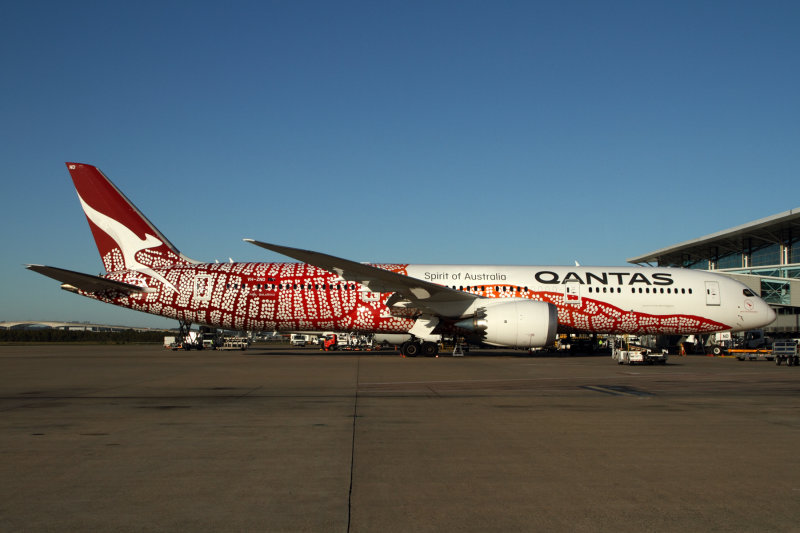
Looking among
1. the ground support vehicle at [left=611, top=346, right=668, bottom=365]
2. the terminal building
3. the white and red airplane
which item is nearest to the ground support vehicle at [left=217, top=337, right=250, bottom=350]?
the white and red airplane

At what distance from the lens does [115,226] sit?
26.2 metres

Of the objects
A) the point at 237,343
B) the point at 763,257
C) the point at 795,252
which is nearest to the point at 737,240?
the point at 763,257

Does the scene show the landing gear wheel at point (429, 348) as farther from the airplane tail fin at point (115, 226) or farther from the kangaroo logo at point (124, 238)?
the kangaroo logo at point (124, 238)

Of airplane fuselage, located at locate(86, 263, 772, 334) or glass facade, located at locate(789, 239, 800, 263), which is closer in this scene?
airplane fuselage, located at locate(86, 263, 772, 334)

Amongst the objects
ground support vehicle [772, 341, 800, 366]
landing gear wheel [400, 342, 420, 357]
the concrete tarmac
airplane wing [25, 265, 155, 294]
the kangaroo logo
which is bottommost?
the concrete tarmac

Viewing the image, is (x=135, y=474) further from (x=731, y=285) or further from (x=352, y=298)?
(x=731, y=285)

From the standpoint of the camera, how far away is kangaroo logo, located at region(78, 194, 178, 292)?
2608 centimetres

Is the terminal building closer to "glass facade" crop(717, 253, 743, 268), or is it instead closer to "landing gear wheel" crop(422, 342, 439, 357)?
"glass facade" crop(717, 253, 743, 268)

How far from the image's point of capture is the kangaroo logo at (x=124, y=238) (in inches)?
1027

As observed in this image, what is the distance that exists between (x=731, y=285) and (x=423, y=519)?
27279mm

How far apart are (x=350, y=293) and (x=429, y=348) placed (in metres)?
3.88

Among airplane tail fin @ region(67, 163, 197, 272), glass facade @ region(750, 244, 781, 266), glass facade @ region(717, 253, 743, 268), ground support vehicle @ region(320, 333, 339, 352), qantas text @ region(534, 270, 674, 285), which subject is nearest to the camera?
airplane tail fin @ region(67, 163, 197, 272)

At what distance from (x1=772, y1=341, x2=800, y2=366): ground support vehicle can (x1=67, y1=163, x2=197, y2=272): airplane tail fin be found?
23.5 metres

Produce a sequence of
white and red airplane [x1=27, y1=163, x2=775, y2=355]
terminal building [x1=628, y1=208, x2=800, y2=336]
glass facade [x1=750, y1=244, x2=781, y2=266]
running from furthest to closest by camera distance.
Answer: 1. glass facade [x1=750, y1=244, x2=781, y2=266]
2. terminal building [x1=628, y1=208, x2=800, y2=336]
3. white and red airplane [x1=27, y1=163, x2=775, y2=355]
